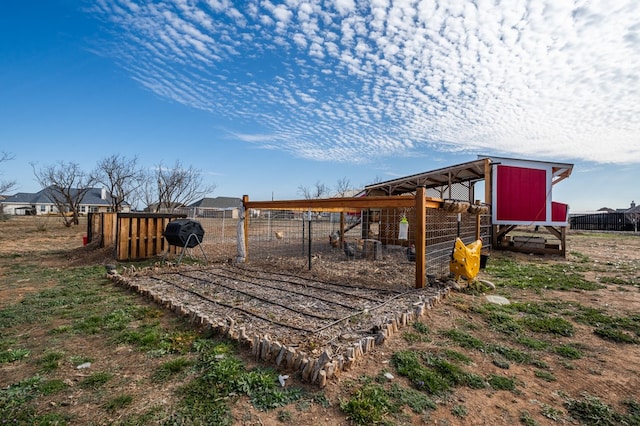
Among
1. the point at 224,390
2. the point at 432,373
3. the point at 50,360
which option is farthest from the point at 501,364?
the point at 50,360

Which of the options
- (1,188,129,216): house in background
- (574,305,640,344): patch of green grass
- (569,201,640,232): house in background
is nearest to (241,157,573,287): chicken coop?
(574,305,640,344): patch of green grass

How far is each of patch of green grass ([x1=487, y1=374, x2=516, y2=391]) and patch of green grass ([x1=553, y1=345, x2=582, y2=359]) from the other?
102 centimetres

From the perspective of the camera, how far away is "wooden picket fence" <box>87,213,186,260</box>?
29.2ft

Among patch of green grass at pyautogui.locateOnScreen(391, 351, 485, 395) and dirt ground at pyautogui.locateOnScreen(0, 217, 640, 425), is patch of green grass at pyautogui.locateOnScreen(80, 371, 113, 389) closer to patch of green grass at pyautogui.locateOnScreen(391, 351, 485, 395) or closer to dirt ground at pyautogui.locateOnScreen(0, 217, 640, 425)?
dirt ground at pyautogui.locateOnScreen(0, 217, 640, 425)

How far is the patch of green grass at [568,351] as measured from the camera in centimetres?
331

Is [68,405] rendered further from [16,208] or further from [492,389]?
[16,208]

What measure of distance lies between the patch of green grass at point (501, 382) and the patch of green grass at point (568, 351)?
3.36 ft

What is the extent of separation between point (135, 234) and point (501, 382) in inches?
385

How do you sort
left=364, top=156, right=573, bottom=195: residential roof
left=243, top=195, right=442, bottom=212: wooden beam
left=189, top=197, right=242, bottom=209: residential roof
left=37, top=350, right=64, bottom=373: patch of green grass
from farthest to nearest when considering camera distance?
left=189, top=197, right=242, bottom=209: residential roof < left=364, top=156, right=573, bottom=195: residential roof < left=243, top=195, right=442, bottom=212: wooden beam < left=37, top=350, right=64, bottom=373: patch of green grass

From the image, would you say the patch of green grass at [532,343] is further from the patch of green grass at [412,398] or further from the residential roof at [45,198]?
the residential roof at [45,198]

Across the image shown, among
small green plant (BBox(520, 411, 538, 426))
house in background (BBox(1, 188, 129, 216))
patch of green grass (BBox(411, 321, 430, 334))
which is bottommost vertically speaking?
small green plant (BBox(520, 411, 538, 426))

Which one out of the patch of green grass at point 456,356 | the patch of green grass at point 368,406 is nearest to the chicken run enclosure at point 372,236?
the patch of green grass at point 456,356

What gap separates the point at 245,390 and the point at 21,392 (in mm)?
1850

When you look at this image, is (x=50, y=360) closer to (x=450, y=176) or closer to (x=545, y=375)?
(x=545, y=375)
